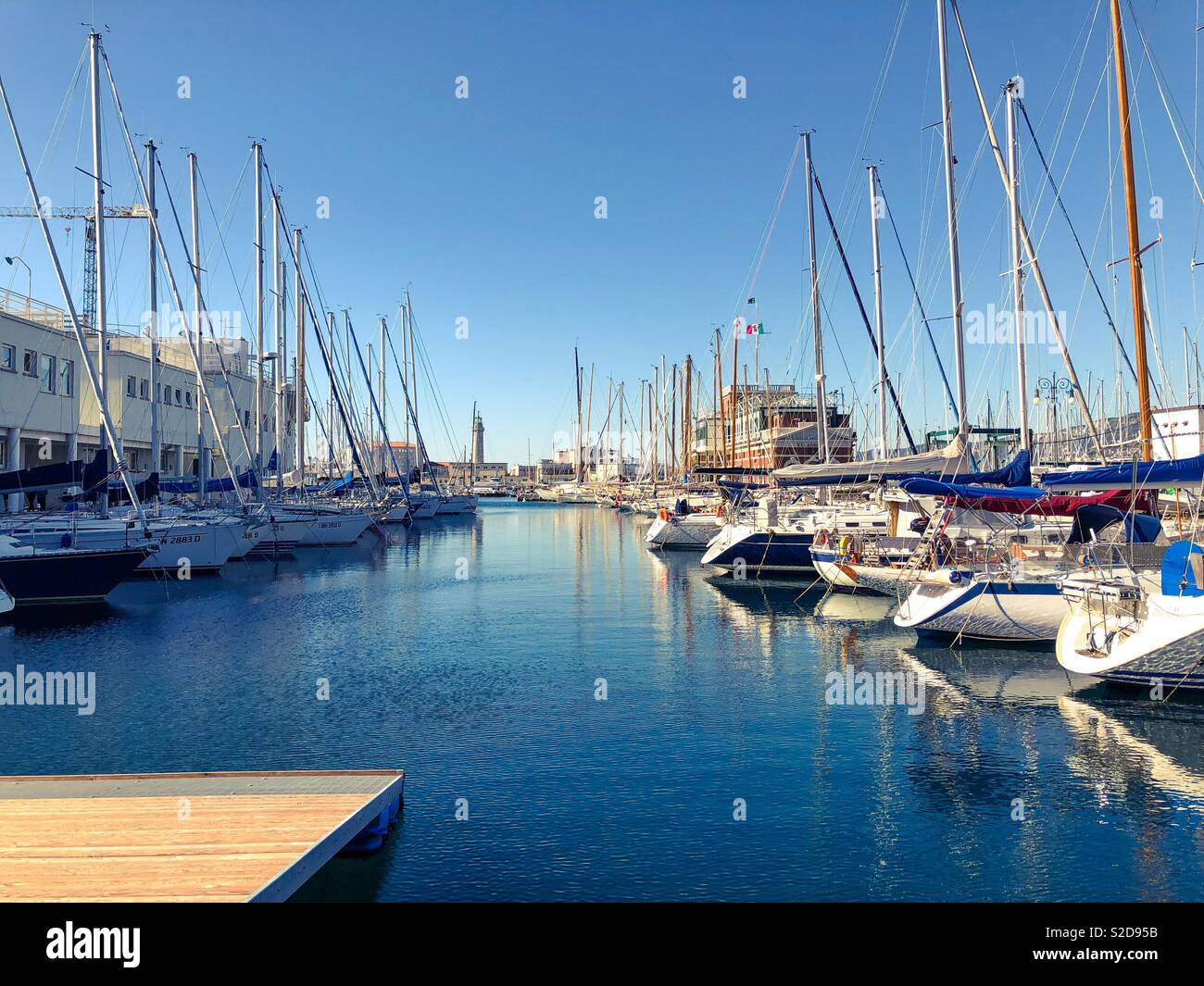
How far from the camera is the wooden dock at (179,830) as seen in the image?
793cm

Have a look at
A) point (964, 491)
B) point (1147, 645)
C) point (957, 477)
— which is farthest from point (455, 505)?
point (1147, 645)

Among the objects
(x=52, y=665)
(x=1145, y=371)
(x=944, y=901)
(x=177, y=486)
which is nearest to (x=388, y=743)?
(x=944, y=901)

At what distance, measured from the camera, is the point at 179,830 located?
917 centimetres

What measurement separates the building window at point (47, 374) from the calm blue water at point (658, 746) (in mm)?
27582

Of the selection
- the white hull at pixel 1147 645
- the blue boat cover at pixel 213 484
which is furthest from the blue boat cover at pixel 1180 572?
the blue boat cover at pixel 213 484

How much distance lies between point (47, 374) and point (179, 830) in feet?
165

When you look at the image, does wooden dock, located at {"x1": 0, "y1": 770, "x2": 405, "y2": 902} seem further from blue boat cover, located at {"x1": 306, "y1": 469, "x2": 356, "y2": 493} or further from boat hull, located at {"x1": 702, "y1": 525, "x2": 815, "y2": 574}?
blue boat cover, located at {"x1": 306, "y1": 469, "x2": 356, "y2": 493}

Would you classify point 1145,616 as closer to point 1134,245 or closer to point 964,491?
point 964,491

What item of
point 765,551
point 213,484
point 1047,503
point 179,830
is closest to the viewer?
point 179,830

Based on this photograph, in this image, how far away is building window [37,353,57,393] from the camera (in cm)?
4950

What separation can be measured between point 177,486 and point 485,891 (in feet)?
147

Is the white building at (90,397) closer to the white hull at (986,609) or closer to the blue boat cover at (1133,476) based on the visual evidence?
the white hull at (986,609)

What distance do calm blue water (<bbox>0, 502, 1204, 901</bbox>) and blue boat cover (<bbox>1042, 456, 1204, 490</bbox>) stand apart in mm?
4182
